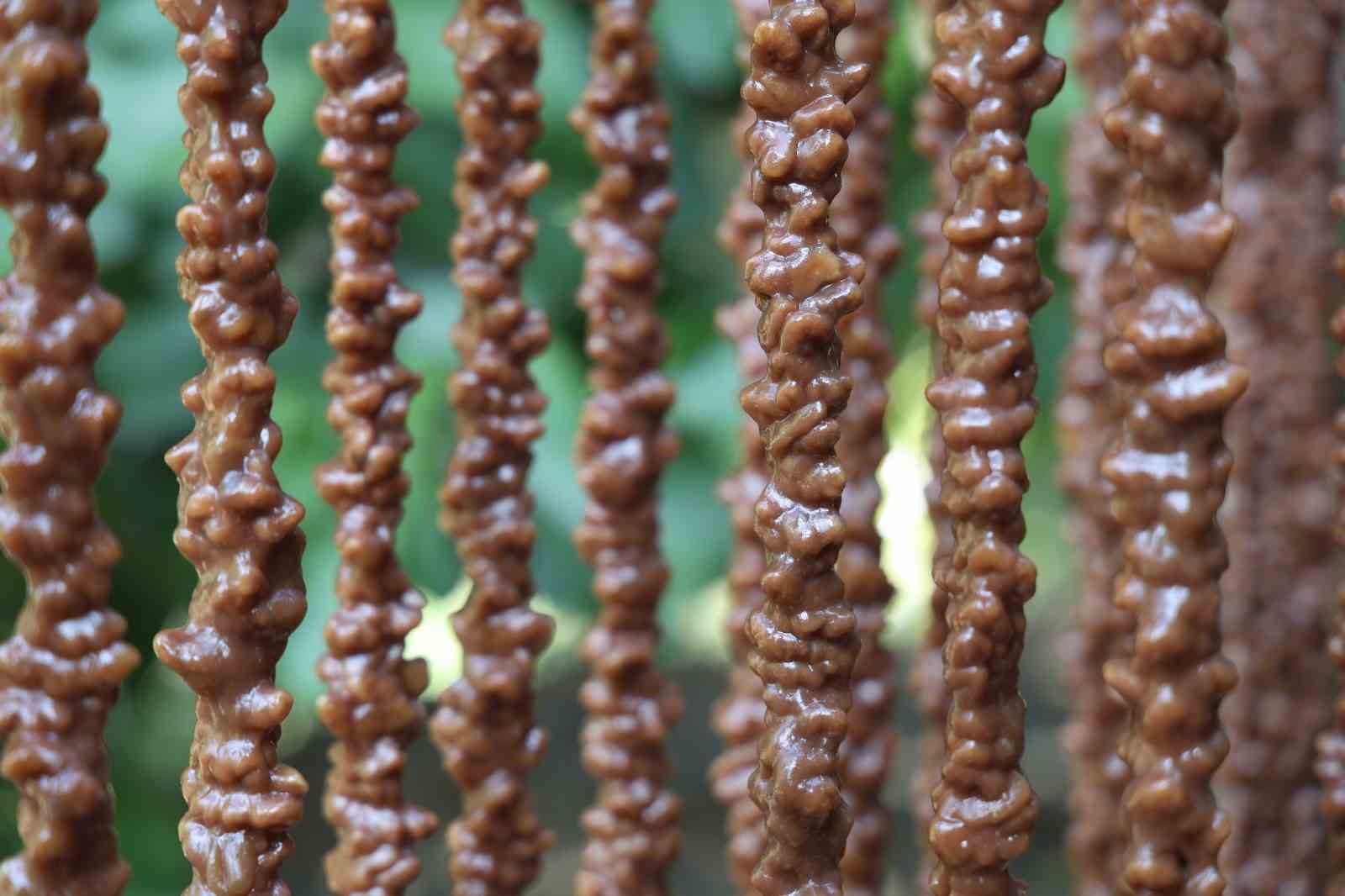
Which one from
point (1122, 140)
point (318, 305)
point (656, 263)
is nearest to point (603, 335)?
point (656, 263)

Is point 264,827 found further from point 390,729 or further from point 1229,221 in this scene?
point 1229,221

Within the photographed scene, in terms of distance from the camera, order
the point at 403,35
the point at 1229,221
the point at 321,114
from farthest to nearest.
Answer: the point at 403,35 < the point at 321,114 < the point at 1229,221

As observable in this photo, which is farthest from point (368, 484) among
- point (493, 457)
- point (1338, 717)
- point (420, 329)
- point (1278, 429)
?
point (420, 329)

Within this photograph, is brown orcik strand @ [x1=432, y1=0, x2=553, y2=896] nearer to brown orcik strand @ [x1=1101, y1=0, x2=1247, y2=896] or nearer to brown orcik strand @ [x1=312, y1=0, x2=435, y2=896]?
brown orcik strand @ [x1=312, y1=0, x2=435, y2=896]

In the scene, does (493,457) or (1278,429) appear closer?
(493,457)

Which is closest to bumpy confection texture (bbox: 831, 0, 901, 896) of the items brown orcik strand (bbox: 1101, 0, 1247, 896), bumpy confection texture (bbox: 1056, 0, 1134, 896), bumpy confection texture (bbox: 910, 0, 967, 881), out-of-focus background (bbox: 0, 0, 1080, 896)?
bumpy confection texture (bbox: 910, 0, 967, 881)

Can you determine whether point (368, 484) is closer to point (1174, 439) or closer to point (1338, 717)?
point (1174, 439)

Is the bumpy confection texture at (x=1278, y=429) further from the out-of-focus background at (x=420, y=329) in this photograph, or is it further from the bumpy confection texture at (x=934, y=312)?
the out-of-focus background at (x=420, y=329)

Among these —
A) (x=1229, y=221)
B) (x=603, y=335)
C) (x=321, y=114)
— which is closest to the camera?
(x=1229, y=221)
